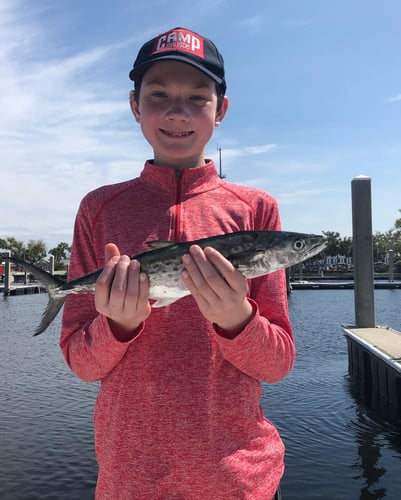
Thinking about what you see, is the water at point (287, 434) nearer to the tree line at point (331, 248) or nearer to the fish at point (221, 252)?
the fish at point (221, 252)

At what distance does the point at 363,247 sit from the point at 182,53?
17.9 m

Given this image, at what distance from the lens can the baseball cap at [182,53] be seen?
9.90ft

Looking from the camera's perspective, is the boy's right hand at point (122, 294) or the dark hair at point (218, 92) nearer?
the boy's right hand at point (122, 294)

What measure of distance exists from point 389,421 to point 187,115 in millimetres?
14311

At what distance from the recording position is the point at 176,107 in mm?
3031

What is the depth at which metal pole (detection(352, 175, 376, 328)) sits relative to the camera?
63.8 ft

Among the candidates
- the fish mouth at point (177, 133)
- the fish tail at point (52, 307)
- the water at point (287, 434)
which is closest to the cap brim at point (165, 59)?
the fish mouth at point (177, 133)

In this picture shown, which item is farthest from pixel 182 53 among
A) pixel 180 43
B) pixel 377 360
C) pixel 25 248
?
pixel 25 248

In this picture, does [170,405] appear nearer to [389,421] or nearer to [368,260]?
[389,421]

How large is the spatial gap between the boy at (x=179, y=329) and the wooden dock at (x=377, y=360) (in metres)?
11.6

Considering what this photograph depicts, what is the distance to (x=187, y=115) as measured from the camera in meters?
3.02

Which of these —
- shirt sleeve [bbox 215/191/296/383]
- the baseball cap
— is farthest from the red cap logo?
shirt sleeve [bbox 215/191/296/383]

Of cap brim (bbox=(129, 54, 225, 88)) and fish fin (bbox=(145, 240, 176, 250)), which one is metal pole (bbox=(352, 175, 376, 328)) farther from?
fish fin (bbox=(145, 240, 176, 250))

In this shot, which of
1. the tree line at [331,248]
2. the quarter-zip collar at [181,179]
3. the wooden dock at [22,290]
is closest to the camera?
the quarter-zip collar at [181,179]
